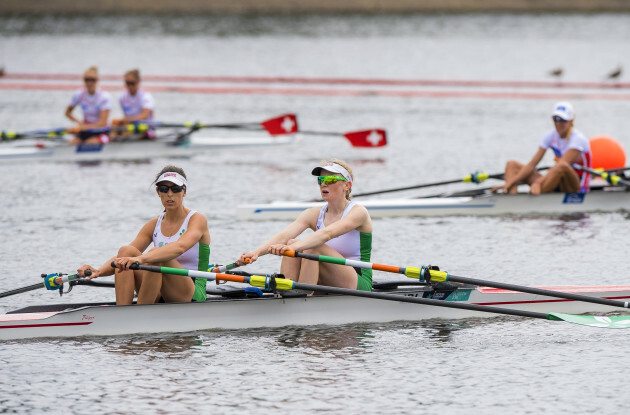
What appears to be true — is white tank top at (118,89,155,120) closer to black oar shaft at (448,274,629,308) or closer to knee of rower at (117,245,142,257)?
knee of rower at (117,245,142,257)

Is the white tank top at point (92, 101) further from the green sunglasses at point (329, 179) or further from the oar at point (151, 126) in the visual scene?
the green sunglasses at point (329, 179)

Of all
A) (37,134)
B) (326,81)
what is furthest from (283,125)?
(326,81)

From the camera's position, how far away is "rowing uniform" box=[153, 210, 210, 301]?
9000 millimetres

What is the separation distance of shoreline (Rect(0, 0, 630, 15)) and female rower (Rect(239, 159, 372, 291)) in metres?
51.7

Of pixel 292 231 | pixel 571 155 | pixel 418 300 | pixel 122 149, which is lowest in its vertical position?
pixel 418 300

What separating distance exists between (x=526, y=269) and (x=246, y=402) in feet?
15.5

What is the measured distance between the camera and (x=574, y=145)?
553 inches

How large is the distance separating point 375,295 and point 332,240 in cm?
68

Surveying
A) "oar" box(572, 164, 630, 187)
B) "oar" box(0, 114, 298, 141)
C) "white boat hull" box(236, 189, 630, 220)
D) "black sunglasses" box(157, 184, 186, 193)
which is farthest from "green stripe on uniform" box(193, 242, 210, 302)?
"oar" box(0, 114, 298, 141)

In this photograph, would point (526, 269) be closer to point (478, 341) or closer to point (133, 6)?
point (478, 341)

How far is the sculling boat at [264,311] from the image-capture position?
29.2 ft

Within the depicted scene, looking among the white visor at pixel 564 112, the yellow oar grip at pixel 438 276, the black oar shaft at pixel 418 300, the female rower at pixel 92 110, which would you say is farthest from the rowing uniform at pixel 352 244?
the female rower at pixel 92 110

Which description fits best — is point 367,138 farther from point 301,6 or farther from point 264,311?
point 301,6

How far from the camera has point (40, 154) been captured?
1883cm
